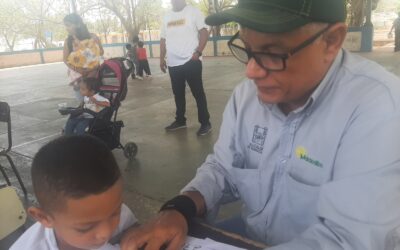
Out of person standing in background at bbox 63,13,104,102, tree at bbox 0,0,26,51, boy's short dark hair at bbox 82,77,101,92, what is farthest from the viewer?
tree at bbox 0,0,26,51

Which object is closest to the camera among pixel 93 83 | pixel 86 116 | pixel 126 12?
pixel 86 116

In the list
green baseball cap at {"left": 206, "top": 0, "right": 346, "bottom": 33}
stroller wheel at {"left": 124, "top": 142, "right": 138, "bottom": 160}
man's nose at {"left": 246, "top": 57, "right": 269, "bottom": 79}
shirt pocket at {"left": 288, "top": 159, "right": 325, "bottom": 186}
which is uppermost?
green baseball cap at {"left": 206, "top": 0, "right": 346, "bottom": 33}

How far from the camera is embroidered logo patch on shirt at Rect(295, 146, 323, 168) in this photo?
1184 millimetres

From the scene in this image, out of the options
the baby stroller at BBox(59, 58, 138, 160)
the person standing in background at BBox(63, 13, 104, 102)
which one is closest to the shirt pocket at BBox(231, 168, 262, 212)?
the baby stroller at BBox(59, 58, 138, 160)

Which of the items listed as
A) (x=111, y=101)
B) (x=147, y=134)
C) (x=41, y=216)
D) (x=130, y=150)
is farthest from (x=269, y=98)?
(x=147, y=134)

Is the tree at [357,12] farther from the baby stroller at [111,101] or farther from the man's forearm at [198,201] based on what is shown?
the man's forearm at [198,201]

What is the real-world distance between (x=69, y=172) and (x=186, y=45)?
3921 millimetres

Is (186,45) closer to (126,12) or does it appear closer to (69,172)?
(69,172)

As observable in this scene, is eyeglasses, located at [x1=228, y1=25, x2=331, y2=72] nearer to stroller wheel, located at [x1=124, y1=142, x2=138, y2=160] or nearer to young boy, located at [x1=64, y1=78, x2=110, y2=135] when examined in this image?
young boy, located at [x1=64, y1=78, x2=110, y2=135]

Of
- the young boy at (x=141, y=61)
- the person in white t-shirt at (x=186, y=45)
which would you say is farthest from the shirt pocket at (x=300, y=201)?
the young boy at (x=141, y=61)

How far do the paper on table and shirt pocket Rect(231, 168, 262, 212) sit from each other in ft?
0.92

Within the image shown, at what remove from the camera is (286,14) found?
1049 millimetres

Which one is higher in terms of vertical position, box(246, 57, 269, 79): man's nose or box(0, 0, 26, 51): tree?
box(0, 0, 26, 51): tree

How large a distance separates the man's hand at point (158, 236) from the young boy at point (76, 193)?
7cm
